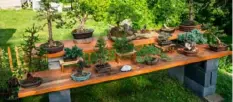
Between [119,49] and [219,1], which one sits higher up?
[219,1]

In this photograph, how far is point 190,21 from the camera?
709 centimetres

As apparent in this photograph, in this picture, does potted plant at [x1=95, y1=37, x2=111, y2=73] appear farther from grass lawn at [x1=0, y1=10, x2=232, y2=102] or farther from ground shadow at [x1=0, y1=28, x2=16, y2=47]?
ground shadow at [x1=0, y1=28, x2=16, y2=47]

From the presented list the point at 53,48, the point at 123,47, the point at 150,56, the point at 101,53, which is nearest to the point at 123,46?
the point at 123,47

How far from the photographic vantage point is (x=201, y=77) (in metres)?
6.15

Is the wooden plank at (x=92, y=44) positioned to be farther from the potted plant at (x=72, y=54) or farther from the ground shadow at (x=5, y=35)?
the ground shadow at (x=5, y=35)

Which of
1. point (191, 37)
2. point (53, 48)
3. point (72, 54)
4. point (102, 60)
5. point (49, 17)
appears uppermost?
point (49, 17)

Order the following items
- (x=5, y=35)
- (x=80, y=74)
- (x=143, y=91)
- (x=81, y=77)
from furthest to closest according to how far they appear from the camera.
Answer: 1. (x=5, y=35)
2. (x=143, y=91)
3. (x=80, y=74)
4. (x=81, y=77)

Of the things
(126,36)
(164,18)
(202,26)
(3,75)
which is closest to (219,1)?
(164,18)

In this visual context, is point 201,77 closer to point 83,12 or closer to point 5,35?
point 83,12

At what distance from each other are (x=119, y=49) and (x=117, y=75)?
69 centimetres

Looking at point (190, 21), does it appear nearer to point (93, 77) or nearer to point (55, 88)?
point (93, 77)

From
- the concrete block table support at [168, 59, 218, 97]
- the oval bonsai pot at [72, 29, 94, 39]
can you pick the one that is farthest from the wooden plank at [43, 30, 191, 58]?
the concrete block table support at [168, 59, 218, 97]

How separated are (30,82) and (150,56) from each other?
2348 mm

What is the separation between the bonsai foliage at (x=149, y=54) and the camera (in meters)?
5.50
